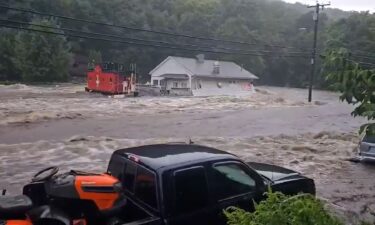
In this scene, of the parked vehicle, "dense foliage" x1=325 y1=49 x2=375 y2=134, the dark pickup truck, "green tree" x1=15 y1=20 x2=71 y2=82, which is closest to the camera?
"dense foliage" x1=325 y1=49 x2=375 y2=134

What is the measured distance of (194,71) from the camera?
174ft

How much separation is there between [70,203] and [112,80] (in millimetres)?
36655

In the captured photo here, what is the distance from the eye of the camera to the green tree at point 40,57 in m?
61.5

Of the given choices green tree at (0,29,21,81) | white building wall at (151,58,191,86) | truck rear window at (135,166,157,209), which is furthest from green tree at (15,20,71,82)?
truck rear window at (135,166,157,209)

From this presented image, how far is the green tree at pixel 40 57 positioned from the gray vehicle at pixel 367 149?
5514cm

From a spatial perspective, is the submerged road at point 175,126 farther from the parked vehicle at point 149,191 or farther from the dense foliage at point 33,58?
the dense foliage at point 33,58

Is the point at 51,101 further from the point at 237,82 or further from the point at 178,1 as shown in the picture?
the point at 178,1

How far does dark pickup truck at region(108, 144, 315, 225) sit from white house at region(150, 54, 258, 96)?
148ft

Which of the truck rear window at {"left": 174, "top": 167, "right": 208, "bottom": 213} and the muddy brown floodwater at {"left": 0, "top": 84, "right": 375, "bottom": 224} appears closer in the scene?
the truck rear window at {"left": 174, "top": 167, "right": 208, "bottom": 213}

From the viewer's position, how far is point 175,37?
7094 cm

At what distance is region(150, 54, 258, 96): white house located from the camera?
5259 cm

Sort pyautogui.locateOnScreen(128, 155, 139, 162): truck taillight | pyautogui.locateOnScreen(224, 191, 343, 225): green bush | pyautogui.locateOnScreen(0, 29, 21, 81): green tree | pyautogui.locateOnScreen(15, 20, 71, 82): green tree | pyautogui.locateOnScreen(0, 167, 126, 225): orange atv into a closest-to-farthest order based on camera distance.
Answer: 1. pyautogui.locateOnScreen(224, 191, 343, 225): green bush
2. pyautogui.locateOnScreen(0, 167, 126, 225): orange atv
3. pyautogui.locateOnScreen(128, 155, 139, 162): truck taillight
4. pyautogui.locateOnScreen(15, 20, 71, 82): green tree
5. pyautogui.locateOnScreen(0, 29, 21, 81): green tree

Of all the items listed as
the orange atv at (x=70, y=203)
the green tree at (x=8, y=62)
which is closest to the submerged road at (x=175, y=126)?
the orange atv at (x=70, y=203)

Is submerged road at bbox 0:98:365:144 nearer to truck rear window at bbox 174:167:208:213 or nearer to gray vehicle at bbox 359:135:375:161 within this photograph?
gray vehicle at bbox 359:135:375:161
